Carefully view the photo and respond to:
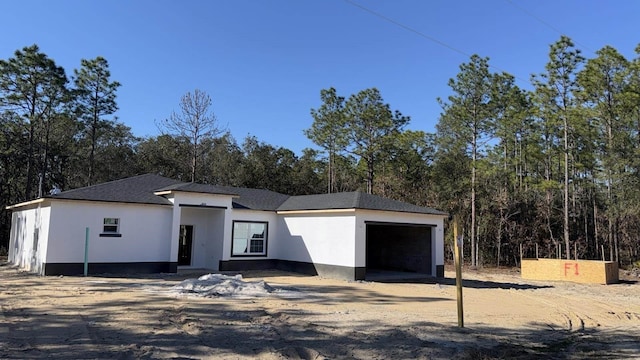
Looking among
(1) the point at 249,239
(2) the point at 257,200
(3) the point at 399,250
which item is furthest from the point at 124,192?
(3) the point at 399,250

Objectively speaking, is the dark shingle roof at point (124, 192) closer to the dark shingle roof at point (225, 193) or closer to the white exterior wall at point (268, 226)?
the dark shingle roof at point (225, 193)

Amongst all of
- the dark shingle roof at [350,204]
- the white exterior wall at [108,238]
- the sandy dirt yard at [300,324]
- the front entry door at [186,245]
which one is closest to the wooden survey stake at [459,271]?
the sandy dirt yard at [300,324]

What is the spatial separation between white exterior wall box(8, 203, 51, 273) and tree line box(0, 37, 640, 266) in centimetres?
362

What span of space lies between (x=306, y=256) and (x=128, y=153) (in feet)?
76.4

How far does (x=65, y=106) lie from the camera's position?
30.0 metres

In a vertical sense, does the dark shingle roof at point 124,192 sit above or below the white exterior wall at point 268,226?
above

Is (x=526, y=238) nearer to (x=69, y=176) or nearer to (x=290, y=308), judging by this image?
(x=290, y=308)

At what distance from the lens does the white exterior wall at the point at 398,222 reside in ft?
54.1

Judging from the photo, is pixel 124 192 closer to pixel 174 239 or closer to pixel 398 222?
pixel 174 239

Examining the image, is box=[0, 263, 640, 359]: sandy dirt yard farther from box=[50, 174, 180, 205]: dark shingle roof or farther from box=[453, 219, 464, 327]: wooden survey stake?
box=[50, 174, 180, 205]: dark shingle roof

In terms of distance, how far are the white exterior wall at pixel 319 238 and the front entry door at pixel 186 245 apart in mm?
3803

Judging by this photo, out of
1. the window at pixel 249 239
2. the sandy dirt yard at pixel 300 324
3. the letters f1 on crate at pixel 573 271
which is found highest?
the window at pixel 249 239

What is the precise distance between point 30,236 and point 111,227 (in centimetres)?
391

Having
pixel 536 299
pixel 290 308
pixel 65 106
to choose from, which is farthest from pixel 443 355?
pixel 65 106
